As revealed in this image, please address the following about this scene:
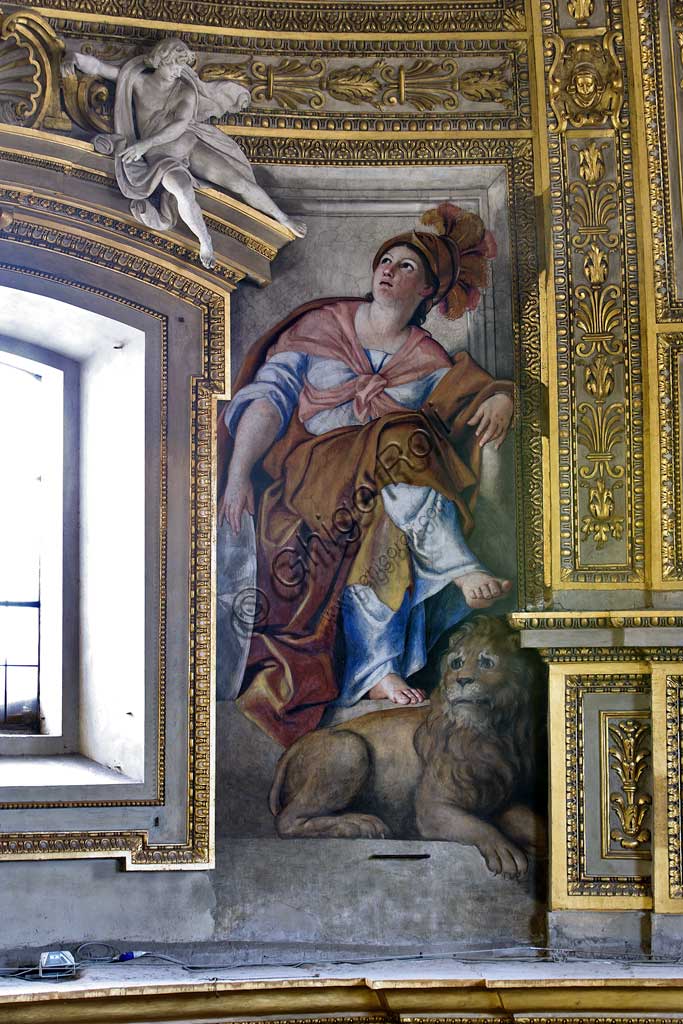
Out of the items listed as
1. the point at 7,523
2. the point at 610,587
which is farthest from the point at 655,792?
the point at 7,523

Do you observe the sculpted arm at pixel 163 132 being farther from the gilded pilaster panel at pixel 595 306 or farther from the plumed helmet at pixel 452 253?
the gilded pilaster panel at pixel 595 306

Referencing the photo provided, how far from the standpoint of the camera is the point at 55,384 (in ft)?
26.3

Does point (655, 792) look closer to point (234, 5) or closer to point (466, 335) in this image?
point (466, 335)

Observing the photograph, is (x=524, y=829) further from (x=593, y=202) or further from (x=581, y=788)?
(x=593, y=202)

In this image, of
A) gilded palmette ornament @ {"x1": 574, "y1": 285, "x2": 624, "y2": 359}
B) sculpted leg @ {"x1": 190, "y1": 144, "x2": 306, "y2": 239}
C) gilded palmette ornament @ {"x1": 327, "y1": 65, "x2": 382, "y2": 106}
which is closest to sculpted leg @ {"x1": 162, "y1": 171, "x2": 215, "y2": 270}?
sculpted leg @ {"x1": 190, "y1": 144, "x2": 306, "y2": 239}

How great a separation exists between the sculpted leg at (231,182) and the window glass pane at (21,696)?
2.65 metres

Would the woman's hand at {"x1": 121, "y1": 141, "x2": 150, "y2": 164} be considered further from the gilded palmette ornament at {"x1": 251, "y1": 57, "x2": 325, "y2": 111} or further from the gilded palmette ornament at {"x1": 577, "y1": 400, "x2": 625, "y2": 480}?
the gilded palmette ornament at {"x1": 577, "y1": 400, "x2": 625, "y2": 480}

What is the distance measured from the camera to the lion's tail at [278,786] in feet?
23.3

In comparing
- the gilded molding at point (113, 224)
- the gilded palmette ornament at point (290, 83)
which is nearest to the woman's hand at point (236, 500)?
the gilded molding at point (113, 224)

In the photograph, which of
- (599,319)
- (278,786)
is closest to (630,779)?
(278,786)

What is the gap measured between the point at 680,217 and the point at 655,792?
8.92 feet

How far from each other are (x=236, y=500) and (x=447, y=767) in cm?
159

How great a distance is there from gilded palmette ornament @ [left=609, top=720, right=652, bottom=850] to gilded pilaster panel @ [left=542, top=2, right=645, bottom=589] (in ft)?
2.29

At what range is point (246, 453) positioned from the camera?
7.25 meters
